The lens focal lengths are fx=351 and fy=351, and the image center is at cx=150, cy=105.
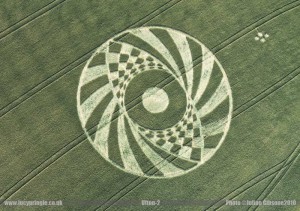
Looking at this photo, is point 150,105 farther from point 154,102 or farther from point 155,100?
point 155,100

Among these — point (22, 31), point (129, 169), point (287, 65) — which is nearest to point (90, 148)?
point (129, 169)

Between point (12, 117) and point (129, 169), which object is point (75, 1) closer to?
point (12, 117)

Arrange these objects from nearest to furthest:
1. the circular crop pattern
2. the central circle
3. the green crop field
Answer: the green crop field, the circular crop pattern, the central circle

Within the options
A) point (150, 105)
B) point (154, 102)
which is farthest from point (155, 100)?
point (150, 105)

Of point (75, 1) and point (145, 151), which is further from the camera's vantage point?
point (75, 1)

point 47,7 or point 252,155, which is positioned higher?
point 47,7

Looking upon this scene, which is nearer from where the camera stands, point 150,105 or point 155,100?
point 150,105
